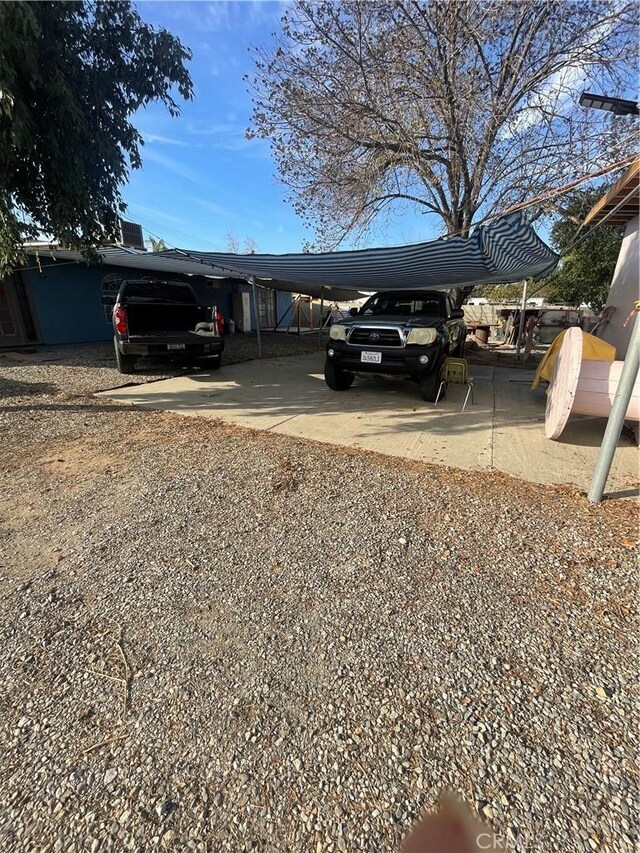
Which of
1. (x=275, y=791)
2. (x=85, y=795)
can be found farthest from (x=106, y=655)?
(x=275, y=791)

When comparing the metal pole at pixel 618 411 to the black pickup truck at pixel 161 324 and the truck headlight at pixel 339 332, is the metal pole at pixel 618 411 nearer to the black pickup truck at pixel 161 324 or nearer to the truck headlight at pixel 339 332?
the truck headlight at pixel 339 332

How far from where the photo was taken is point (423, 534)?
2.66m

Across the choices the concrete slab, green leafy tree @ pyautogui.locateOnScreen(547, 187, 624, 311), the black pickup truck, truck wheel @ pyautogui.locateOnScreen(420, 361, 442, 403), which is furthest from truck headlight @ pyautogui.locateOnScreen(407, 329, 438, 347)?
green leafy tree @ pyautogui.locateOnScreen(547, 187, 624, 311)

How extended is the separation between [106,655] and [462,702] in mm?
1570

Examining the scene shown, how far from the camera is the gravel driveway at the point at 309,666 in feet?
3.92

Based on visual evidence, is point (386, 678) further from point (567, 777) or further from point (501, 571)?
point (501, 571)

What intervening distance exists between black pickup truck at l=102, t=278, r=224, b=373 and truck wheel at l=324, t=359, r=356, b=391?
2.57 m

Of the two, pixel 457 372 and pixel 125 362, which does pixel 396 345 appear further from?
pixel 125 362

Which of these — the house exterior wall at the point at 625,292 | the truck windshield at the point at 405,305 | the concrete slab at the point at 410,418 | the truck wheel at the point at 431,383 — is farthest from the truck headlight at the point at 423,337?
the house exterior wall at the point at 625,292

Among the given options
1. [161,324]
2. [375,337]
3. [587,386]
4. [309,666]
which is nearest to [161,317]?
[161,324]

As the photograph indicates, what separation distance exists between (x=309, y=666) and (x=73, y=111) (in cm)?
604

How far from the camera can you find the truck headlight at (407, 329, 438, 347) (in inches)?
215

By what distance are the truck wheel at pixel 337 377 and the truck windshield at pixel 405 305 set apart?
4.20ft

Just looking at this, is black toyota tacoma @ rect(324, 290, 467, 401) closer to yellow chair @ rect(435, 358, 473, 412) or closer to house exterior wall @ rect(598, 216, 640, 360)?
yellow chair @ rect(435, 358, 473, 412)
